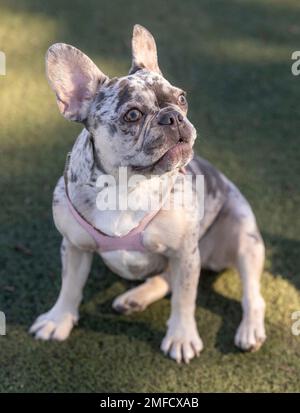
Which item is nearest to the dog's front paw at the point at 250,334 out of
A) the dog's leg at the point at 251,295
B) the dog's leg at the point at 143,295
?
the dog's leg at the point at 251,295

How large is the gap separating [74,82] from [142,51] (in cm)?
39

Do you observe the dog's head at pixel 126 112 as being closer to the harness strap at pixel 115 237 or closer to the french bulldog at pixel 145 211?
the french bulldog at pixel 145 211

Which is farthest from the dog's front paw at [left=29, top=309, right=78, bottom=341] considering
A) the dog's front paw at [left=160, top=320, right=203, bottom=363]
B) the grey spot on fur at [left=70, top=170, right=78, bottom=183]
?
the grey spot on fur at [left=70, top=170, right=78, bottom=183]

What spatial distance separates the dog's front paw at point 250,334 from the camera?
3.54 metres

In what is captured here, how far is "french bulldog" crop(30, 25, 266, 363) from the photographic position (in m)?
2.74

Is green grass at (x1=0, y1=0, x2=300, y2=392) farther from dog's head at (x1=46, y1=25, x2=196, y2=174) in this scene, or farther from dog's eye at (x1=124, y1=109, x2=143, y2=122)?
dog's eye at (x1=124, y1=109, x2=143, y2=122)

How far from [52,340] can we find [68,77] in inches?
58.8

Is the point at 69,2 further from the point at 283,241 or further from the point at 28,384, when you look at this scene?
the point at 28,384

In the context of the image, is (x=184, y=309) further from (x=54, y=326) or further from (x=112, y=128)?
(x=112, y=128)

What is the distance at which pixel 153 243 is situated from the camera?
10.5 ft

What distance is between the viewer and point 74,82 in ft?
9.46

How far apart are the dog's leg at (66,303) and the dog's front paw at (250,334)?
93cm

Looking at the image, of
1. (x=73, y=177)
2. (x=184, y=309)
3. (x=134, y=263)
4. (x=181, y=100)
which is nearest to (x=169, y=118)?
(x=181, y=100)
